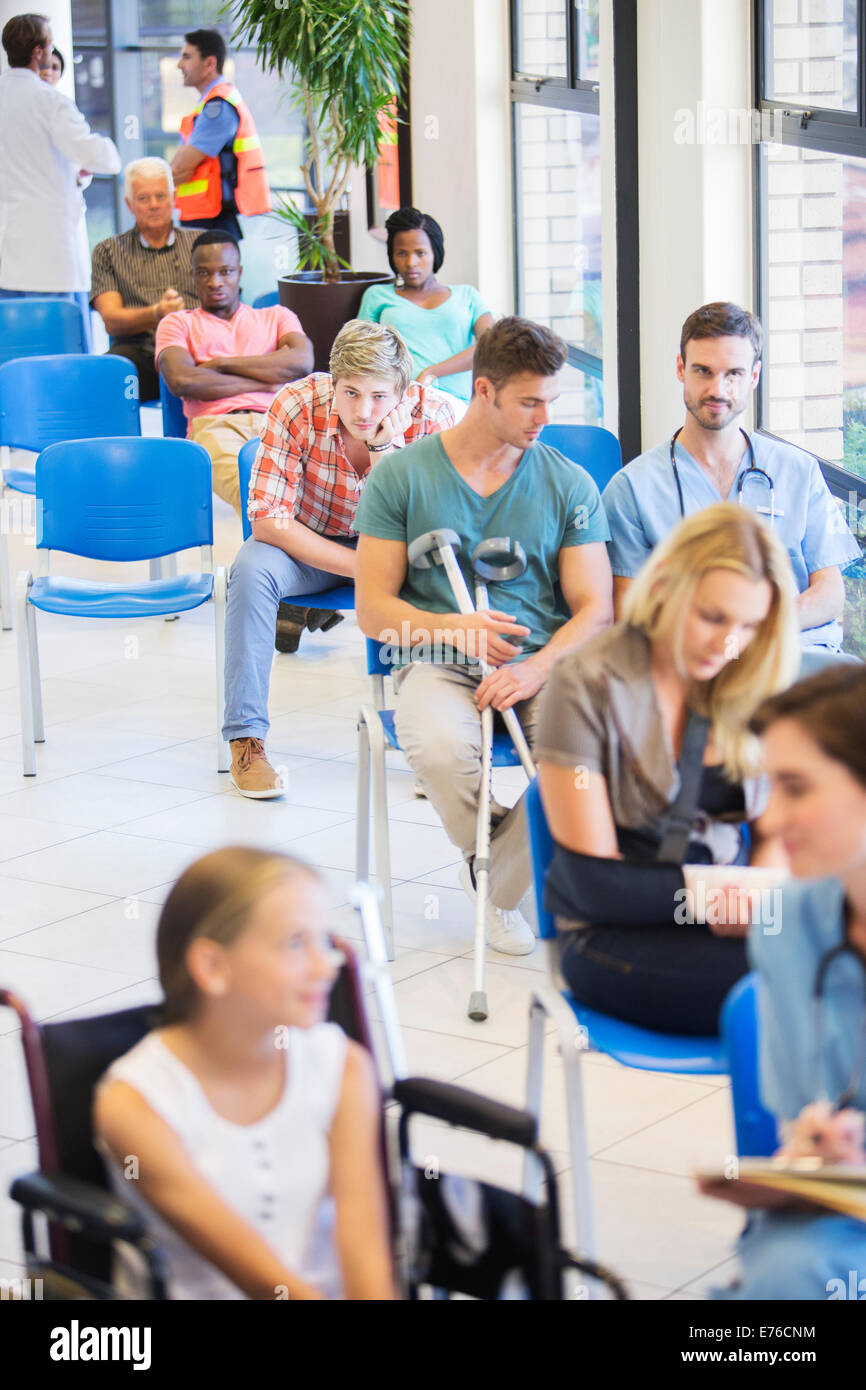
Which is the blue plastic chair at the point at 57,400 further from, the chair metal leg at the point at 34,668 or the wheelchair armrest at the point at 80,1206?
the wheelchair armrest at the point at 80,1206

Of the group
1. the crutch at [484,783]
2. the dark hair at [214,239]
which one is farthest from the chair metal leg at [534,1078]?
the dark hair at [214,239]

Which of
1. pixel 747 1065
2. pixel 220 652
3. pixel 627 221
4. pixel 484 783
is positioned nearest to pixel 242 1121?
pixel 747 1065

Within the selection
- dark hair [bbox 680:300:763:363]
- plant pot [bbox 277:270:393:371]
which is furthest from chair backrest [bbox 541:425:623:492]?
plant pot [bbox 277:270:393:371]

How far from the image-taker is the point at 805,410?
4.79 metres

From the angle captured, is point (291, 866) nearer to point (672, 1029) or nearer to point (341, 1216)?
point (341, 1216)

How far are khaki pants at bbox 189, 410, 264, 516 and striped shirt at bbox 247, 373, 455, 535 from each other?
157 cm

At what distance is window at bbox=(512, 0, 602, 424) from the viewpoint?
6.33 metres

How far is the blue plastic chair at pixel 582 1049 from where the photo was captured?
7.18 feet

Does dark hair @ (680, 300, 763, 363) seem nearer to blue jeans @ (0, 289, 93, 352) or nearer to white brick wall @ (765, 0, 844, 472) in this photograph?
white brick wall @ (765, 0, 844, 472)

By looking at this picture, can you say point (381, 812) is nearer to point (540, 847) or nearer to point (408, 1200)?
point (540, 847)

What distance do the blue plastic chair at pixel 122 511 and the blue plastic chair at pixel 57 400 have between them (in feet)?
4.03

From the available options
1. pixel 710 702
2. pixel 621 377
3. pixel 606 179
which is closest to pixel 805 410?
pixel 621 377

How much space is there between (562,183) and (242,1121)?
18.9ft
